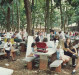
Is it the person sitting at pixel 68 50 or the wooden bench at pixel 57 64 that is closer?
the wooden bench at pixel 57 64

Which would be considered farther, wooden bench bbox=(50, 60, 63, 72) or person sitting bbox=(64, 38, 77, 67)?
person sitting bbox=(64, 38, 77, 67)

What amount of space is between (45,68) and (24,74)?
1040 mm

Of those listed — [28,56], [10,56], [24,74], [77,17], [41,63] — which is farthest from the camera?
[77,17]

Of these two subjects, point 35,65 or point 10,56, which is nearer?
point 35,65

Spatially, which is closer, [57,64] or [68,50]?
[57,64]

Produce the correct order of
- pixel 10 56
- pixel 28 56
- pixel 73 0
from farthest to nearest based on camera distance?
pixel 73 0, pixel 10 56, pixel 28 56

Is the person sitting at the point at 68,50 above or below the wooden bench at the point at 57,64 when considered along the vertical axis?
above

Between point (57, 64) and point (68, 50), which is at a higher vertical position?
point (68, 50)

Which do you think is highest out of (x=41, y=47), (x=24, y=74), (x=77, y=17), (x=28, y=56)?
(x=77, y=17)

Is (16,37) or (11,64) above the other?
(16,37)

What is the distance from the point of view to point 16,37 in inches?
455

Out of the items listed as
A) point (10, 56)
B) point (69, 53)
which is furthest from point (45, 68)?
point (10, 56)

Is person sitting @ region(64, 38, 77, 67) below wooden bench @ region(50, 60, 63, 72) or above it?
above

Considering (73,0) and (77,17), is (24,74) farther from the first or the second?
(77,17)
